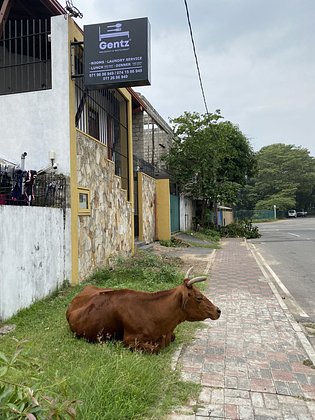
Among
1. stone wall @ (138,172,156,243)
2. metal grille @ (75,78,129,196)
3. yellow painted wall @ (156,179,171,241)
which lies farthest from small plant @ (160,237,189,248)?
metal grille @ (75,78,129,196)

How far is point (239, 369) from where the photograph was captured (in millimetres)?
3830

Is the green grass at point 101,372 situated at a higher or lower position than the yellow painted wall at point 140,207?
lower

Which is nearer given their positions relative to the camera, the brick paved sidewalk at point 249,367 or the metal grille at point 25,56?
the brick paved sidewalk at point 249,367

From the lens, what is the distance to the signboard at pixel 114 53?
7441mm

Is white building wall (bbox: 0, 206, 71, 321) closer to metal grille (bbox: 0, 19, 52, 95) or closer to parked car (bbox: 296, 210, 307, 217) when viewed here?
metal grille (bbox: 0, 19, 52, 95)

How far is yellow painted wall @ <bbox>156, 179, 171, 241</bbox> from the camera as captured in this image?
17625mm

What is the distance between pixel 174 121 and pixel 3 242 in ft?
59.8

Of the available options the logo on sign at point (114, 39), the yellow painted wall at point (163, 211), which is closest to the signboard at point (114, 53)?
the logo on sign at point (114, 39)

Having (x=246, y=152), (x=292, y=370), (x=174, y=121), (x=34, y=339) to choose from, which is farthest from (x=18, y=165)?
(x=246, y=152)

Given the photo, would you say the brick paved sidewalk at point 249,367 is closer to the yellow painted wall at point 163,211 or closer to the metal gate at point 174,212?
the yellow painted wall at point 163,211

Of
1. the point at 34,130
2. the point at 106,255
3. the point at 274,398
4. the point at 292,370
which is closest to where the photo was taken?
the point at 274,398

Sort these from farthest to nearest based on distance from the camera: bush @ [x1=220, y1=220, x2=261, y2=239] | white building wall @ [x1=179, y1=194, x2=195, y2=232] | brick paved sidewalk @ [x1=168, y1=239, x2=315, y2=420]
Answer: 1. bush @ [x1=220, y1=220, x2=261, y2=239]
2. white building wall @ [x1=179, y1=194, x2=195, y2=232]
3. brick paved sidewalk @ [x1=168, y1=239, x2=315, y2=420]

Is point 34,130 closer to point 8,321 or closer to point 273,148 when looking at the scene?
point 8,321

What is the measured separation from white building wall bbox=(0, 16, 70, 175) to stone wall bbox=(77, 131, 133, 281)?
1.54ft
